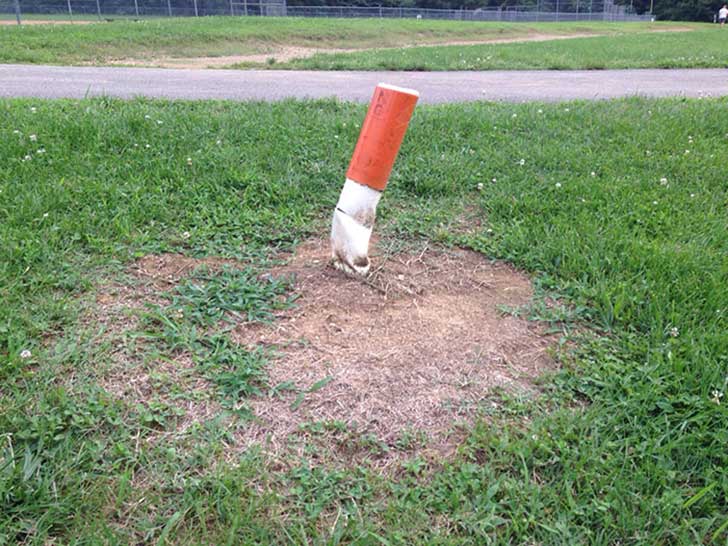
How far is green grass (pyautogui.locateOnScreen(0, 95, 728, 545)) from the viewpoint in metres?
1.78

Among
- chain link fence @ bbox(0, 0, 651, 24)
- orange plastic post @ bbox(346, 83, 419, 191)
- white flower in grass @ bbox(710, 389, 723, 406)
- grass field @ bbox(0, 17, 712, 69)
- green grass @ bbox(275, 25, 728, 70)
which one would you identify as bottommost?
white flower in grass @ bbox(710, 389, 723, 406)

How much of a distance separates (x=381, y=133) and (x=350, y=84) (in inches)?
290

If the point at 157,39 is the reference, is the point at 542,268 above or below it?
below

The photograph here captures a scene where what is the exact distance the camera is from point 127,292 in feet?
9.30

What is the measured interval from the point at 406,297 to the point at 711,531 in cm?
153

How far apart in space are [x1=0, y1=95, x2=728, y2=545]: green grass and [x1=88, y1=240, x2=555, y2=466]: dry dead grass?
0.25ft

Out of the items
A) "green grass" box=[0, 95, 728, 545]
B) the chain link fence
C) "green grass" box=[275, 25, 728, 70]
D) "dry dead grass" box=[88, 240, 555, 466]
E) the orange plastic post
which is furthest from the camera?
the chain link fence

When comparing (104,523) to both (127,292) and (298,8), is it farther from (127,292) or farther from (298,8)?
(298,8)

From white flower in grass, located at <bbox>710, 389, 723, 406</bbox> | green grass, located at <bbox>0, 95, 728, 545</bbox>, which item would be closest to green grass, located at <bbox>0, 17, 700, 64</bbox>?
green grass, located at <bbox>0, 95, 728, 545</bbox>

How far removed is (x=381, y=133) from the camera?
8.86 ft

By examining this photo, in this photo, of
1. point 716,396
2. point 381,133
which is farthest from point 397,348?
point 716,396

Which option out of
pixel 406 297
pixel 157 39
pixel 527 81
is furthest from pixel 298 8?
pixel 406 297

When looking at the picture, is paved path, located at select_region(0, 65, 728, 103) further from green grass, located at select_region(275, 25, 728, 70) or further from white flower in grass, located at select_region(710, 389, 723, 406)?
white flower in grass, located at select_region(710, 389, 723, 406)

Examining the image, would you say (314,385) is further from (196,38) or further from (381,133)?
(196,38)
